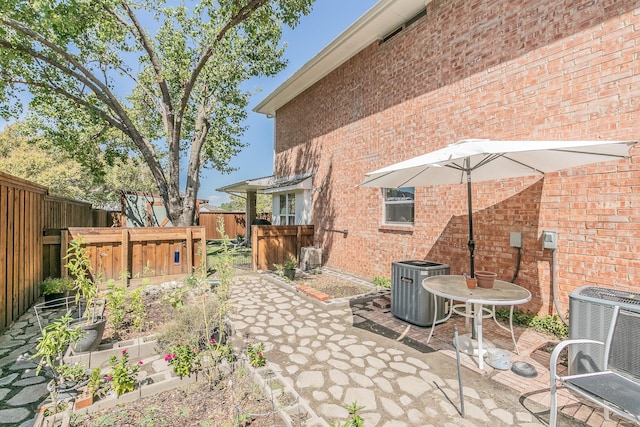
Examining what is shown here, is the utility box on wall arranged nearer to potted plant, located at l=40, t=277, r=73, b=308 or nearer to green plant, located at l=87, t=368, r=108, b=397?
potted plant, located at l=40, t=277, r=73, b=308

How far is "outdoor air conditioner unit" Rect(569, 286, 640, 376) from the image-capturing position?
7.85 feet

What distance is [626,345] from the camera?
2408 millimetres

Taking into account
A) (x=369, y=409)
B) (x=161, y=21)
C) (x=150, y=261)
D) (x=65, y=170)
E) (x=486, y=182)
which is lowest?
(x=369, y=409)

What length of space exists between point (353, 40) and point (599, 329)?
26.4 feet

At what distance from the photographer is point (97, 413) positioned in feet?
8.13

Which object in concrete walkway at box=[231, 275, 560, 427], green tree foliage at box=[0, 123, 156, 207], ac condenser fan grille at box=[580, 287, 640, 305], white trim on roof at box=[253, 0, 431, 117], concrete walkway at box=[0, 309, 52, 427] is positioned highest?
white trim on roof at box=[253, 0, 431, 117]

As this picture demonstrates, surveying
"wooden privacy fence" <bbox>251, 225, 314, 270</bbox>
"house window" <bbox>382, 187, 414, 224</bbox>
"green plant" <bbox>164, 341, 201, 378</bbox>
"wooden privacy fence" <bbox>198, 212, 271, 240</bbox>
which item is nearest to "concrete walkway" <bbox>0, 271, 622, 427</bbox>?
"green plant" <bbox>164, 341, 201, 378</bbox>

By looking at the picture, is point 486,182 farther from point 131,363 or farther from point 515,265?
point 131,363

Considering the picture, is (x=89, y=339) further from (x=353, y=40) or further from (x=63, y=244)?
(x=353, y=40)

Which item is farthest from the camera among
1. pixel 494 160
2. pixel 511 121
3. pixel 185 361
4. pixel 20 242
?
pixel 20 242

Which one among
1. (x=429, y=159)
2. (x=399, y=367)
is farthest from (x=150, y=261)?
(x=429, y=159)

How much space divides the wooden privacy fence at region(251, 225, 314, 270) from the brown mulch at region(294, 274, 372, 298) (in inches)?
64.6

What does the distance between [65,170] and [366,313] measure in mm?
22237

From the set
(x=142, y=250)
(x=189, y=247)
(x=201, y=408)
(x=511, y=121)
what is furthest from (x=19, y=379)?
(x=511, y=121)
